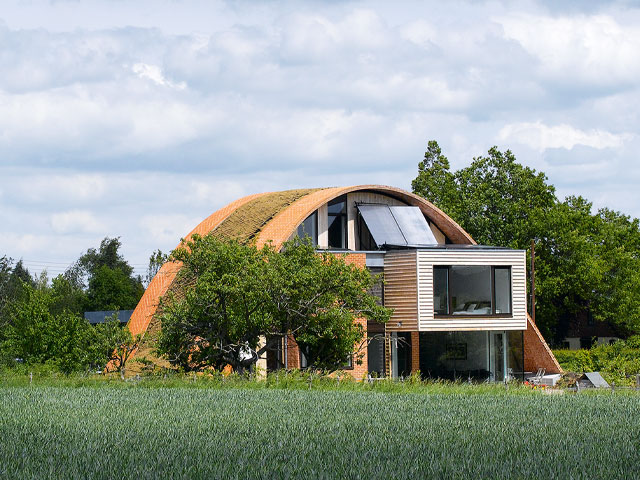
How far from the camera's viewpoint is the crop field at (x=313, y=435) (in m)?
12.1

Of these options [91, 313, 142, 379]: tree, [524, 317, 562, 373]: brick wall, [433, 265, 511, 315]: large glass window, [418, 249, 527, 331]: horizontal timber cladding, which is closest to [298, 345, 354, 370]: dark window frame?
[418, 249, 527, 331]: horizontal timber cladding

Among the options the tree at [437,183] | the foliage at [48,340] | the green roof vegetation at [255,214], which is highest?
the tree at [437,183]

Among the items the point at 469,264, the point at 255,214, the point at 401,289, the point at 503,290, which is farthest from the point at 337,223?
the point at 503,290

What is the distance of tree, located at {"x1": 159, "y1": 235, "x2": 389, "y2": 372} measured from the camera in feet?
95.0

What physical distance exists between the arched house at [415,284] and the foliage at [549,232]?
15.3m

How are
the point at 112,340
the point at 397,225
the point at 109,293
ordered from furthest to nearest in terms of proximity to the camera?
the point at 109,293, the point at 397,225, the point at 112,340

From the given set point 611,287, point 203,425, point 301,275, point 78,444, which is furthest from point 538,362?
point 78,444

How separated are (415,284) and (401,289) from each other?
70 cm

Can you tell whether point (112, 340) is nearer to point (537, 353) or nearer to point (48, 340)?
point (48, 340)

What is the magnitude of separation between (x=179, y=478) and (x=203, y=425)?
5.72m

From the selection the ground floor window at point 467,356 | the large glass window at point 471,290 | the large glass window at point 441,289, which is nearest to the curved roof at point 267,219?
the large glass window at point 471,290

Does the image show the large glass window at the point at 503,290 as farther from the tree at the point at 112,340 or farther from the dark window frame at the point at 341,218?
the tree at the point at 112,340

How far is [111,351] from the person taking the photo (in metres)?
31.4

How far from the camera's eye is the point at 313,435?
1571 cm
